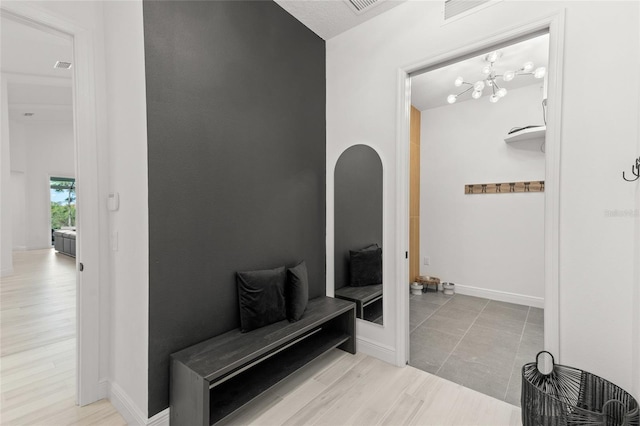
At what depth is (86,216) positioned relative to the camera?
5.95 feet

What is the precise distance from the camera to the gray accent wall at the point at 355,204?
8.16 ft

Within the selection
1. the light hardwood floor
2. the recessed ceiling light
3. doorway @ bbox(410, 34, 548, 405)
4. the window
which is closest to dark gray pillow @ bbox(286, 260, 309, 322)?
the light hardwood floor

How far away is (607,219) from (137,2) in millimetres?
2874

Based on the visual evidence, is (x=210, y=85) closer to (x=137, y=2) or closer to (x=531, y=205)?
(x=137, y=2)

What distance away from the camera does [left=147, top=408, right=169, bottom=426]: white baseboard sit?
62.1 inches

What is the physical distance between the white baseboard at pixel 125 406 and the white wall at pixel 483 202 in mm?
4113

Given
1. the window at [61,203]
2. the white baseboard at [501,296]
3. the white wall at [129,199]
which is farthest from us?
the window at [61,203]

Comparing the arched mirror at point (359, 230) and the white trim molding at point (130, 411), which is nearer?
the white trim molding at point (130, 411)

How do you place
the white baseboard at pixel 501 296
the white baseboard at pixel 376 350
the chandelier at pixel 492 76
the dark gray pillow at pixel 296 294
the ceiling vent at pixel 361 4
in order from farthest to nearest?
the white baseboard at pixel 501 296 → the chandelier at pixel 492 76 → the white baseboard at pixel 376 350 → the ceiling vent at pixel 361 4 → the dark gray pillow at pixel 296 294

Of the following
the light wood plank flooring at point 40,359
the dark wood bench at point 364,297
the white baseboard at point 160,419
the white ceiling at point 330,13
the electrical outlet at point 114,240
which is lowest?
the light wood plank flooring at point 40,359

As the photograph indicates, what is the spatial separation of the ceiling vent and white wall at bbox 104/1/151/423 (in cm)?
155

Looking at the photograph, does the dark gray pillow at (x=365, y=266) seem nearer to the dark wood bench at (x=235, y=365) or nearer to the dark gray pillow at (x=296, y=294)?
the dark wood bench at (x=235, y=365)

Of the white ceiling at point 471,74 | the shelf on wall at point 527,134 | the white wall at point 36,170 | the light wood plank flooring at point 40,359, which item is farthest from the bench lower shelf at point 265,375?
the white wall at point 36,170

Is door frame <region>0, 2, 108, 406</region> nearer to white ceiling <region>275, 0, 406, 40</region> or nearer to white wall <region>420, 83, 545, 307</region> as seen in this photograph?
white ceiling <region>275, 0, 406, 40</region>
